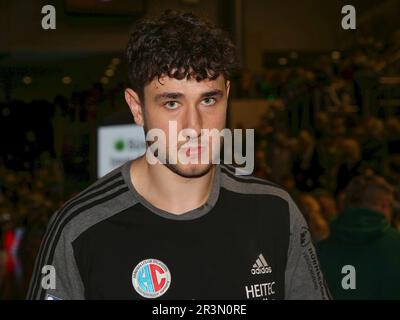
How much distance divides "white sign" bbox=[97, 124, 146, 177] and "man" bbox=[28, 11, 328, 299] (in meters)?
3.02

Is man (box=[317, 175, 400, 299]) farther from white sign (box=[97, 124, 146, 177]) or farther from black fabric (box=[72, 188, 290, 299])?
white sign (box=[97, 124, 146, 177])

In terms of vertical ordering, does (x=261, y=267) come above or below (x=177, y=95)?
below

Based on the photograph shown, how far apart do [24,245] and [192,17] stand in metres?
3.86

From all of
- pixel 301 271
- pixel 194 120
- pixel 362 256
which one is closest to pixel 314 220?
pixel 362 256

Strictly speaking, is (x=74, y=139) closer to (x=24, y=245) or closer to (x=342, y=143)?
(x=24, y=245)

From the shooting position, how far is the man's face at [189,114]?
6.51ft

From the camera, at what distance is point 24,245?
219 inches

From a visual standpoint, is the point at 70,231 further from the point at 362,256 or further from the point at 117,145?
the point at 117,145

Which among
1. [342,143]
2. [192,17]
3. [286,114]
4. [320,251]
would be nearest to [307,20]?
[286,114]

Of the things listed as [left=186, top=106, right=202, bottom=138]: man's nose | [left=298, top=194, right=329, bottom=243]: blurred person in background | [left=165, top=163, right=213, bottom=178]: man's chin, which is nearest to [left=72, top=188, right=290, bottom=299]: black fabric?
[left=165, top=163, right=213, bottom=178]: man's chin

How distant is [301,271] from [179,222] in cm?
40

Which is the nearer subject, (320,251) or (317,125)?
(320,251)

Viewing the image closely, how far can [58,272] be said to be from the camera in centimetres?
196

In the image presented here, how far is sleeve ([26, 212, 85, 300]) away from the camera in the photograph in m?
1.94
